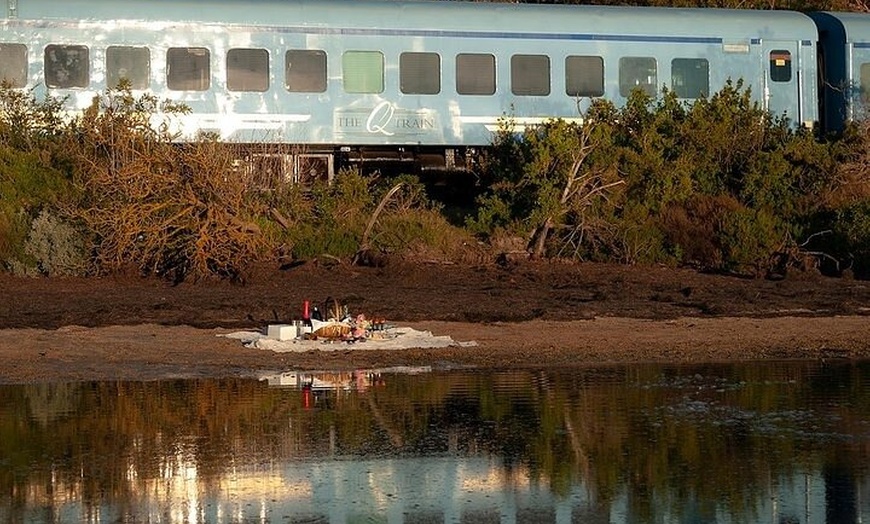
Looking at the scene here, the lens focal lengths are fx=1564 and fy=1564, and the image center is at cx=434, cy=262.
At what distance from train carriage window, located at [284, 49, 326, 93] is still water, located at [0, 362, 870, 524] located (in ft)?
41.7

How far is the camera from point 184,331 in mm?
18156

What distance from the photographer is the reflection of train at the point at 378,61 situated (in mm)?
26625

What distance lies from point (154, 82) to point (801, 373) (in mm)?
14771

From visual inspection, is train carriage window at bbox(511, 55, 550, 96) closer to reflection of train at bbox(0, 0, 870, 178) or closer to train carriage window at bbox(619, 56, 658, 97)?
reflection of train at bbox(0, 0, 870, 178)

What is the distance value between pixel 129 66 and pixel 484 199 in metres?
6.58

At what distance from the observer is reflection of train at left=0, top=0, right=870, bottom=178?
1048 inches

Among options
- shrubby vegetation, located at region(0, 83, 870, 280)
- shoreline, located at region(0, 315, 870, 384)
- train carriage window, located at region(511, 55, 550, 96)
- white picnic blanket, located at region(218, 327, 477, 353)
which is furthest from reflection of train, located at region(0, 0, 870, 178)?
white picnic blanket, located at region(218, 327, 477, 353)

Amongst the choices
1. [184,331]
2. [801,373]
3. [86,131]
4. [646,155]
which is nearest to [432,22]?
[646,155]

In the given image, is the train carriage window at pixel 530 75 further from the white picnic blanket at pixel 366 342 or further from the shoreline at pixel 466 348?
the white picnic blanket at pixel 366 342

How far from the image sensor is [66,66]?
87.1ft

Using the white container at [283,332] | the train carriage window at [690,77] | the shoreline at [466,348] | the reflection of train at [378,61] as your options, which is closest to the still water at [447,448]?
the shoreline at [466,348]

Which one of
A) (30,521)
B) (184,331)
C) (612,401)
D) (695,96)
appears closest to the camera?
(30,521)

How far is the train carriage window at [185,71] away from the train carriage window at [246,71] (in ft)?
1.32

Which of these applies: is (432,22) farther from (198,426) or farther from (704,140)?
(198,426)
